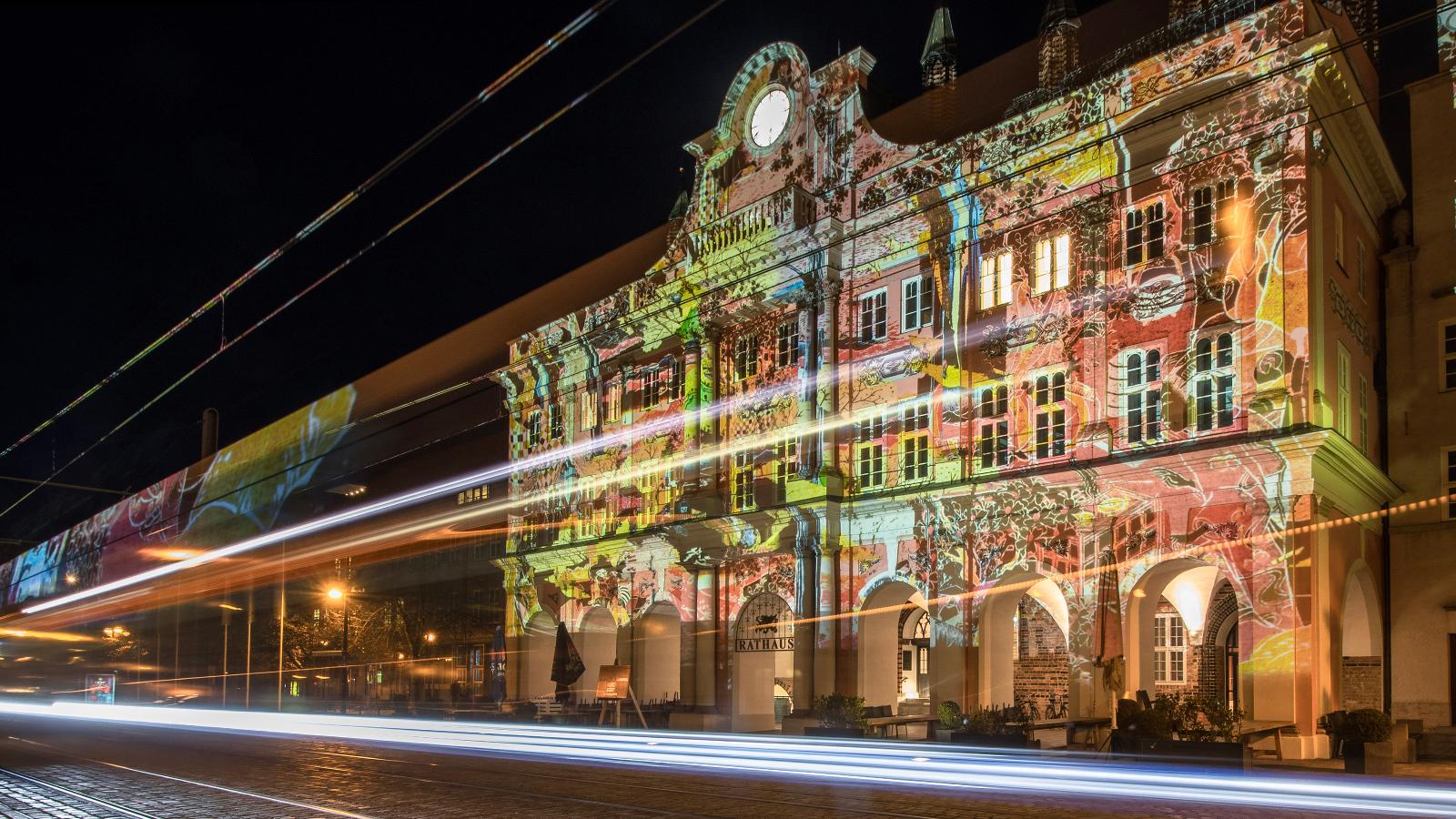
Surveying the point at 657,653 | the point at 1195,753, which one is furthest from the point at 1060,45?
the point at 657,653

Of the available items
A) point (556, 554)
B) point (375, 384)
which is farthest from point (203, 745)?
point (375, 384)

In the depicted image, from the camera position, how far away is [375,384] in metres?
47.2

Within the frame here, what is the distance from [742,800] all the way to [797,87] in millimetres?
21043

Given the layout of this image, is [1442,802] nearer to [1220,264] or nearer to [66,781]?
[1220,264]

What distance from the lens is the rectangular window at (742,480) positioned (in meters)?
29.8

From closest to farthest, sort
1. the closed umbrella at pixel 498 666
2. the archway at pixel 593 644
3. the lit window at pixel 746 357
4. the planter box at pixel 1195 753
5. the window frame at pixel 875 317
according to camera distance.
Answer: the planter box at pixel 1195 753 < the window frame at pixel 875 317 < the lit window at pixel 746 357 < the archway at pixel 593 644 < the closed umbrella at pixel 498 666

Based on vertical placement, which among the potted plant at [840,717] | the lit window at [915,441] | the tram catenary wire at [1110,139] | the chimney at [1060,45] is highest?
the chimney at [1060,45]

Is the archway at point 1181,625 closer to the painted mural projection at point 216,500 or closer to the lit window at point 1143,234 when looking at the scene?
the lit window at point 1143,234

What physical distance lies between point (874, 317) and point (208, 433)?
49.3 m

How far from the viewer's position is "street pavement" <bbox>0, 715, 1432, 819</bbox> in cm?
1241

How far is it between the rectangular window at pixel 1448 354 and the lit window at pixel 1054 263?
25.5ft

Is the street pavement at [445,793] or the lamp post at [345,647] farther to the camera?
the lamp post at [345,647]

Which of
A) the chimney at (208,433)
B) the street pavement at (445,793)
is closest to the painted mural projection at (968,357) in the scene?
the street pavement at (445,793)

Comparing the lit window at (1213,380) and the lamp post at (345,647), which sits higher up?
the lit window at (1213,380)
